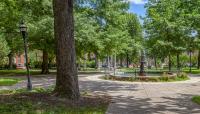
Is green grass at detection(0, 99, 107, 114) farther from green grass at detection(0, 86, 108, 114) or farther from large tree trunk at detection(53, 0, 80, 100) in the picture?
large tree trunk at detection(53, 0, 80, 100)

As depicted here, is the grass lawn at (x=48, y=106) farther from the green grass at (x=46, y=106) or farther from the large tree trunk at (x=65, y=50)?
the large tree trunk at (x=65, y=50)

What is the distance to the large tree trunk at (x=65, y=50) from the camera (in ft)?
45.9

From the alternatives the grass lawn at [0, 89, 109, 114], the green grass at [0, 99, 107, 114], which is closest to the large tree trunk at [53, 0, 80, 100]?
the grass lawn at [0, 89, 109, 114]

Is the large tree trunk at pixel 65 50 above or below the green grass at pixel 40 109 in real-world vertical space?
above

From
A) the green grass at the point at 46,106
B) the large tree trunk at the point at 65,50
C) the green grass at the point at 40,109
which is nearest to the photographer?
the green grass at the point at 40,109

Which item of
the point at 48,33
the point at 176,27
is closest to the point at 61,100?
the point at 48,33

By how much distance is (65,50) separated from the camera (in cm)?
1399

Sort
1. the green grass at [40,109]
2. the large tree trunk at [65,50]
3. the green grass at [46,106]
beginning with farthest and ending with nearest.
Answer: the large tree trunk at [65,50] < the green grass at [46,106] < the green grass at [40,109]

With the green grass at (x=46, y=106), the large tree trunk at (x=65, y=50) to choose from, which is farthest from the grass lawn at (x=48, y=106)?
the large tree trunk at (x=65, y=50)

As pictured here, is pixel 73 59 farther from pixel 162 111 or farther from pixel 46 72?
pixel 46 72

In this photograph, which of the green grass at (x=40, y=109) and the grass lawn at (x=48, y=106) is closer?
the green grass at (x=40, y=109)

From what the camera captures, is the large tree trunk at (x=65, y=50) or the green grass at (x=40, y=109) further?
the large tree trunk at (x=65, y=50)

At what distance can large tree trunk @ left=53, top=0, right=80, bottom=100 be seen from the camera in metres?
14.0

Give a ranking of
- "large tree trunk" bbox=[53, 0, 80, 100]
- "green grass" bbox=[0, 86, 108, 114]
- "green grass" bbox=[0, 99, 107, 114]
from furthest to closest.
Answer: "large tree trunk" bbox=[53, 0, 80, 100], "green grass" bbox=[0, 86, 108, 114], "green grass" bbox=[0, 99, 107, 114]
